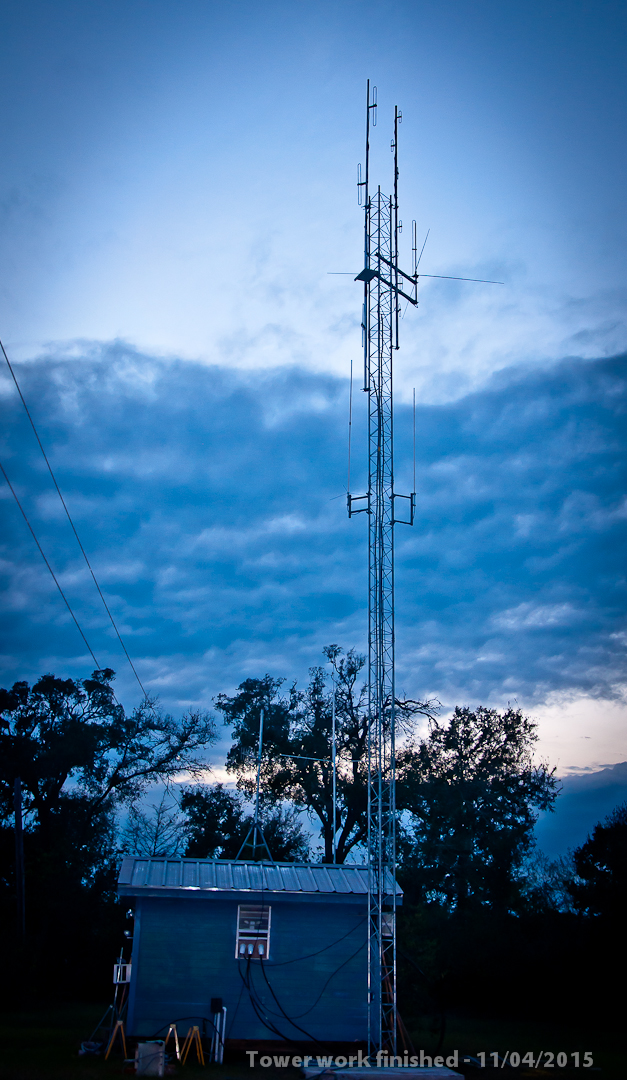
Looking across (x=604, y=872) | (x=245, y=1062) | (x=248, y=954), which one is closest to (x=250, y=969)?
(x=248, y=954)

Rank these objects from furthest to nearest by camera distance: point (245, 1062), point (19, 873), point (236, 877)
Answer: point (19, 873) → point (236, 877) → point (245, 1062)

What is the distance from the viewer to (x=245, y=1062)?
1570 cm

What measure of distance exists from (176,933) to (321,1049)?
3.72 metres

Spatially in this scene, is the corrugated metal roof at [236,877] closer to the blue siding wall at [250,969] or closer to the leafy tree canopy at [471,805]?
the blue siding wall at [250,969]

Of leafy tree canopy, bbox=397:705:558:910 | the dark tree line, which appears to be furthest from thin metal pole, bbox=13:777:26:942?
leafy tree canopy, bbox=397:705:558:910

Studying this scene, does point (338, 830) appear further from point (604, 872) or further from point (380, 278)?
point (380, 278)

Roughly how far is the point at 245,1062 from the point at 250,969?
5.29 feet

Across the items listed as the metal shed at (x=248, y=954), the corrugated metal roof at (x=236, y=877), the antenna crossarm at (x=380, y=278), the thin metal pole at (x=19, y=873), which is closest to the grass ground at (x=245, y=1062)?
the metal shed at (x=248, y=954)

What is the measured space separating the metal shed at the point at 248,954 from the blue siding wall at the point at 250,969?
2cm

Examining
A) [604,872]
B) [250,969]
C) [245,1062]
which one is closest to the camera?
[245,1062]

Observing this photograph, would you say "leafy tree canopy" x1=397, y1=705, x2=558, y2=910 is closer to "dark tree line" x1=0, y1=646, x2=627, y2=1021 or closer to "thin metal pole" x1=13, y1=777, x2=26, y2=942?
"dark tree line" x1=0, y1=646, x2=627, y2=1021

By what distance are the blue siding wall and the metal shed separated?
2 cm

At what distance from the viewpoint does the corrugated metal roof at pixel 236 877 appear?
16.6m

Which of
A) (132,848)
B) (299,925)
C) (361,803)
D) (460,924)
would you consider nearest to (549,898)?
(460,924)
